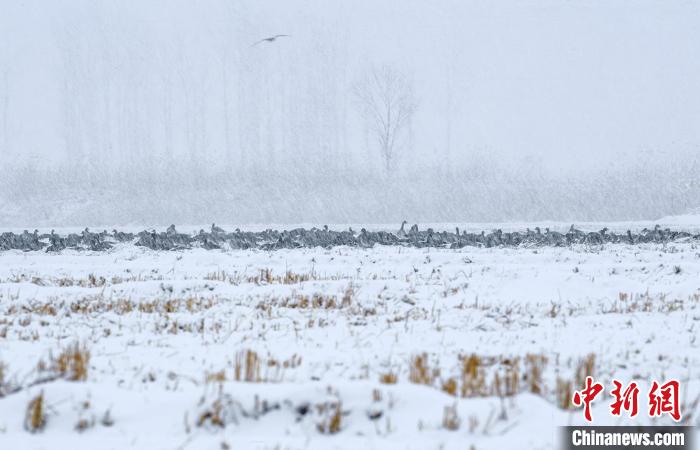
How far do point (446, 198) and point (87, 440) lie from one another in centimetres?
2455

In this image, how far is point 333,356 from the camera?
452 centimetres

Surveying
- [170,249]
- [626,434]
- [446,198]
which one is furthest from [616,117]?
[626,434]

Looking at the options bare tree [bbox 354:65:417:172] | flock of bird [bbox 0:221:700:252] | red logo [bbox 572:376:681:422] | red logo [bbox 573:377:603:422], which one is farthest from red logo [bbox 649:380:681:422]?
bare tree [bbox 354:65:417:172]

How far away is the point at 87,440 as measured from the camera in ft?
10.2

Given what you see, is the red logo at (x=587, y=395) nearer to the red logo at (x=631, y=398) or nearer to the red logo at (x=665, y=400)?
the red logo at (x=631, y=398)

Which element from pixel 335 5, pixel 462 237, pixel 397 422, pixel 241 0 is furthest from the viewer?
pixel 335 5

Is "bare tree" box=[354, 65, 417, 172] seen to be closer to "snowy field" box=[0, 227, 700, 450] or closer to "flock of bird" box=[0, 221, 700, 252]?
"flock of bird" box=[0, 221, 700, 252]

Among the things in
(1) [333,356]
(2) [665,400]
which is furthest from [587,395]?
(1) [333,356]

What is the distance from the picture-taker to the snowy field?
321cm

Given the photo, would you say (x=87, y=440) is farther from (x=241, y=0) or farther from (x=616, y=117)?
(x=616, y=117)

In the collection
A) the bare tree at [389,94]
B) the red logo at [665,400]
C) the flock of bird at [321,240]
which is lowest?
the red logo at [665,400]

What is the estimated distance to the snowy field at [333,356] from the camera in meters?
3.21

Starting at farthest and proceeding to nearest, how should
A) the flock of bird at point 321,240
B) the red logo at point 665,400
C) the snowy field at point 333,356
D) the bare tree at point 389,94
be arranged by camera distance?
the bare tree at point 389,94, the flock of bird at point 321,240, the red logo at point 665,400, the snowy field at point 333,356

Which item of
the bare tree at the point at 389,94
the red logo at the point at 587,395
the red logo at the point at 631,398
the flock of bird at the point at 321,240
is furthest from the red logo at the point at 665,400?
the bare tree at the point at 389,94
